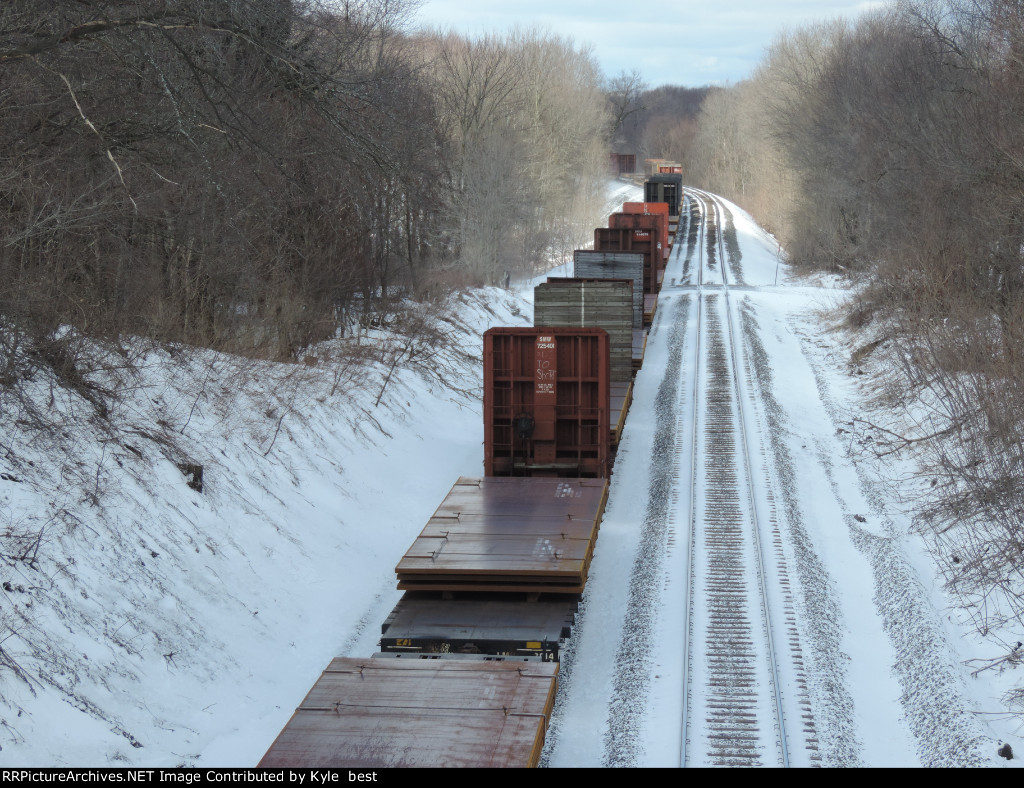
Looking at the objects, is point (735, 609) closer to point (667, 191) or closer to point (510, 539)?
point (510, 539)

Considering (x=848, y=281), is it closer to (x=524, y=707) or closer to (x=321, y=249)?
(x=321, y=249)

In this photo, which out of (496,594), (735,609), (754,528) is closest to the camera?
(496,594)

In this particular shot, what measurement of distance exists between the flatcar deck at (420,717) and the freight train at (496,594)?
1 cm

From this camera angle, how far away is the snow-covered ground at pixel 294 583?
9.74m

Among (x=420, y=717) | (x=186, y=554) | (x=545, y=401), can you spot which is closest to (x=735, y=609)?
(x=545, y=401)

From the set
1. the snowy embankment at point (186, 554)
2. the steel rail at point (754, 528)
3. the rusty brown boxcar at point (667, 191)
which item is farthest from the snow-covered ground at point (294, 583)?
the rusty brown boxcar at point (667, 191)

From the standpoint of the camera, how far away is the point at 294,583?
44.3ft

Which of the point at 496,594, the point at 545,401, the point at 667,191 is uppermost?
the point at 667,191

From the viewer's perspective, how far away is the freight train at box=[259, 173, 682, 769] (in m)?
8.00

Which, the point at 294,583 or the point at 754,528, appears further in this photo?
the point at 754,528

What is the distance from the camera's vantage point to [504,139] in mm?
46406

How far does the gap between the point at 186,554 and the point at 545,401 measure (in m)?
6.15

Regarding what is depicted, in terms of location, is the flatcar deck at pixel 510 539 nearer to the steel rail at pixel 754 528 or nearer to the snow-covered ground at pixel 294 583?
the snow-covered ground at pixel 294 583

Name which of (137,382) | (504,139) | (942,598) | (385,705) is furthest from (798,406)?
(504,139)
